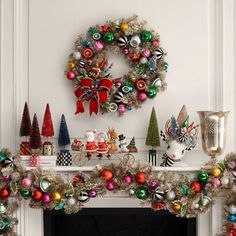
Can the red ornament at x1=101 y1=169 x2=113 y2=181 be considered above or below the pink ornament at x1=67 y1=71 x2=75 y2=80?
below

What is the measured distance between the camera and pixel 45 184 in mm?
2502

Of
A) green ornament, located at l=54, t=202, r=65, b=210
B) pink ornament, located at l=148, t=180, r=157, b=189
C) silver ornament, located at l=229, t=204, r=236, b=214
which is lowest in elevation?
silver ornament, located at l=229, t=204, r=236, b=214

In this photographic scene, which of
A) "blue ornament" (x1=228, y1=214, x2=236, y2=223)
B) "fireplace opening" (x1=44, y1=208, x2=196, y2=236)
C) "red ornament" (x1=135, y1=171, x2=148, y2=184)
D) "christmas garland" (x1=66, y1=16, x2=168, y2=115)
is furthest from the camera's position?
"fireplace opening" (x1=44, y1=208, x2=196, y2=236)

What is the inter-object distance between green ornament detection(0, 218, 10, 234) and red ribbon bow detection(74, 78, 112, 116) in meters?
0.72

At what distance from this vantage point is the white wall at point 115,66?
2.74 m

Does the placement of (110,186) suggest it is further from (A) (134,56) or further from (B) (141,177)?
(A) (134,56)

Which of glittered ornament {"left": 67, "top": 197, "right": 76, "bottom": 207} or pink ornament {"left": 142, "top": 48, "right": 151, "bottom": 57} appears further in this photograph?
pink ornament {"left": 142, "top": 48, "right": 151, "bottom": 57}

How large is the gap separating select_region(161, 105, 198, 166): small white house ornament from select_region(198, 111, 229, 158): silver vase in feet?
0.23

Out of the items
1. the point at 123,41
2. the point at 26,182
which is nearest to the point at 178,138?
the point at 123,41

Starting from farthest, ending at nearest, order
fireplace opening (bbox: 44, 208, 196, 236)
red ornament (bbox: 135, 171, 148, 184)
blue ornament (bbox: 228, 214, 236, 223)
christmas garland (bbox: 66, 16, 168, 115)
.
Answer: fireplace opening (bbox: 44, 208, 196, 236) → christmas garland (bbox: 66, 16, 168, 115) → blue ornament (bbox: 228, 214, 236, 223) → red ornament (bbox: 135, 171, 148, 184)

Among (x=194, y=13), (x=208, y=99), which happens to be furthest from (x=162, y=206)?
(x=194, y=13)

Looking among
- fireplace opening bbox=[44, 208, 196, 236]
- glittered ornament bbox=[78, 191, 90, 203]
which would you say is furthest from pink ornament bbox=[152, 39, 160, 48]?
→ fireplace opening bbox=[44, 208, 196, 236]

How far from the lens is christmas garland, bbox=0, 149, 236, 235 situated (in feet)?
8.16

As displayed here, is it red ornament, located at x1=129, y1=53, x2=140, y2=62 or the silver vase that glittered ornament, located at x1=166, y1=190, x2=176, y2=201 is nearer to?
the silver vase
